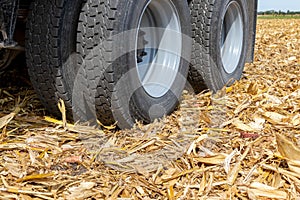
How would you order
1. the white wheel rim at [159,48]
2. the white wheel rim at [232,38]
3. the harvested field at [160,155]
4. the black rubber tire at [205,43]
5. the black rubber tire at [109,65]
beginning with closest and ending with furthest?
the harvested field at [160,155], the black rubber tire at [109,65], the white wheel rim at [159,48], the black rubber tire at [205,43], the white wheel rim at [232,38]

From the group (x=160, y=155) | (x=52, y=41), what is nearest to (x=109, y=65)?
(x=52, y=41)

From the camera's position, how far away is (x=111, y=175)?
1961 mm

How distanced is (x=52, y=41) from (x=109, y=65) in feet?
1.08

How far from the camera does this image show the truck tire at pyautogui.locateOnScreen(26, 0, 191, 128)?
2.25 meters

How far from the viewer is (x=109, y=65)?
2.24m

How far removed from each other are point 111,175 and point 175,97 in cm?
97

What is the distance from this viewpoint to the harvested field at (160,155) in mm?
1860

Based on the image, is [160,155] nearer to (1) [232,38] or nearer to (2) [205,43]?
(2) [205,43]

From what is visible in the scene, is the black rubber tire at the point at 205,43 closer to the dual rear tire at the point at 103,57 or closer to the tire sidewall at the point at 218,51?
the tire sidewall at the point at 218,51

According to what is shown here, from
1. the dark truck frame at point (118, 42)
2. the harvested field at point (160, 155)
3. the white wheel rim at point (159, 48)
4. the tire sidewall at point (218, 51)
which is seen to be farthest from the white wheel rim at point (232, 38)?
the white wheel rim at point (159, 48)

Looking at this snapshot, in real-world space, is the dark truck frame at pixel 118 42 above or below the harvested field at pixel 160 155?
above

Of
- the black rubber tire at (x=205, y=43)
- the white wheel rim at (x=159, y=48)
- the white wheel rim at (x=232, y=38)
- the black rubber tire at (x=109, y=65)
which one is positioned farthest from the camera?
the white wheel rim at (x=232, y=38)

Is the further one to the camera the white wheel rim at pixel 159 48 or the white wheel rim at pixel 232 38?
the white wheel rim at pixel 232 38

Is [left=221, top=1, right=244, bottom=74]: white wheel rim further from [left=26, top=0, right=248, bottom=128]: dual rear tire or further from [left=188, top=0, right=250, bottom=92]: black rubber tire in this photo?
[left=26, top=0, right=248, bottom=128]: dual rear tire
